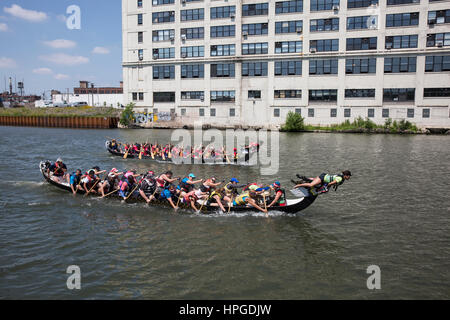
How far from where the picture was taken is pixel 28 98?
170000 mm

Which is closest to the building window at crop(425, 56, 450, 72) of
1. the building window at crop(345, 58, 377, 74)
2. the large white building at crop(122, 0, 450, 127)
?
the large white building at crop(122, 0, 450, 127)

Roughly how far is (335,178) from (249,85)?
4732 cm

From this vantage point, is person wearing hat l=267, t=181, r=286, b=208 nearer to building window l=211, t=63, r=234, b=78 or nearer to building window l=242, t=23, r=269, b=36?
building window l=211, t=63, r=234, b=78

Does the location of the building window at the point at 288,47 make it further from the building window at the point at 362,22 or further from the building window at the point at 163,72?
the building window at the point at 163,72

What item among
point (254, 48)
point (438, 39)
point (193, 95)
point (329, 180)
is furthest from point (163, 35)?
point (329, 180)

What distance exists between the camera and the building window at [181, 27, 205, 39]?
6197 cm

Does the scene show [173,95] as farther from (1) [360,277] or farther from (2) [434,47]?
(1) [360,277]

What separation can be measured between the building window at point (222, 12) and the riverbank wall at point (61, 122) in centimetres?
2786

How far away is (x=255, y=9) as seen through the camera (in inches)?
2324

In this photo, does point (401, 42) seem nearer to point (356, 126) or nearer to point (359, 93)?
point (359, 93)

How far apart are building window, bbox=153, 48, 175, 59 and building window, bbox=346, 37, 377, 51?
98.0 ft
